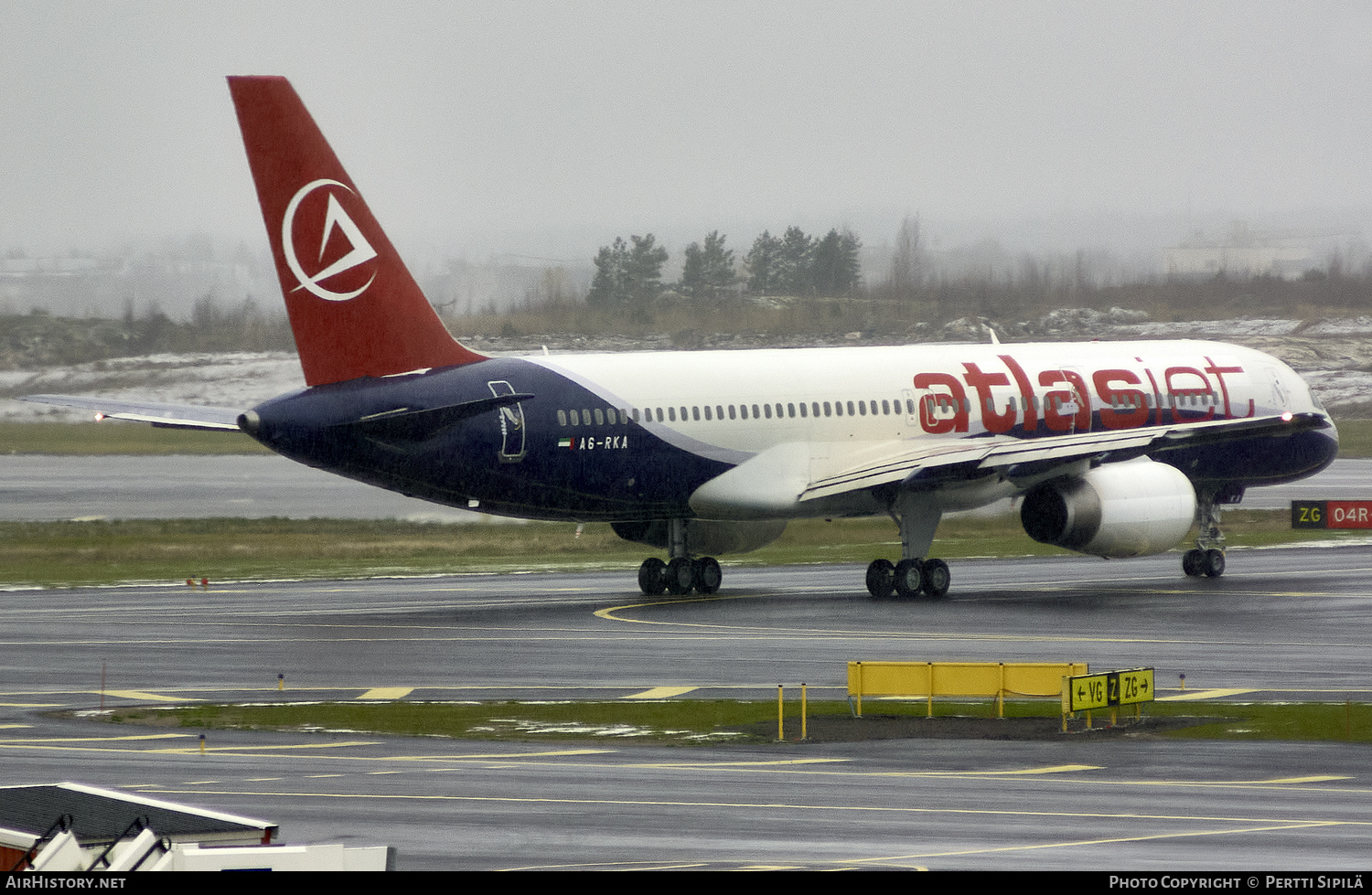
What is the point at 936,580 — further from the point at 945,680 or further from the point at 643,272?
the point at 643,272

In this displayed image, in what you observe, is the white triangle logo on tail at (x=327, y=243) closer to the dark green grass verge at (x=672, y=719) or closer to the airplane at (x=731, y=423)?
the airplane at (x=731, y=423)

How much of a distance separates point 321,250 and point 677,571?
12842mm

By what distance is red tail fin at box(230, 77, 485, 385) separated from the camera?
3966 cm

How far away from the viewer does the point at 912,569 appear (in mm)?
46094

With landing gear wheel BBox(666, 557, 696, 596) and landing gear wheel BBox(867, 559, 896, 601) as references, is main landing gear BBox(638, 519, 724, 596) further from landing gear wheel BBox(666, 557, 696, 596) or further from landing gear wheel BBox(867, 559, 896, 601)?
landing gear wheel BBox(867, 559, 896, 601)

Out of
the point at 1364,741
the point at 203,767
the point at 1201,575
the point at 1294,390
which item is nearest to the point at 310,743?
the point at 203,767

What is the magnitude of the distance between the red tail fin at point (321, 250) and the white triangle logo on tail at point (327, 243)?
0.8 inches

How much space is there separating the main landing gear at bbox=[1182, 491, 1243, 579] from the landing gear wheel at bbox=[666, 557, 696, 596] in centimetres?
1390

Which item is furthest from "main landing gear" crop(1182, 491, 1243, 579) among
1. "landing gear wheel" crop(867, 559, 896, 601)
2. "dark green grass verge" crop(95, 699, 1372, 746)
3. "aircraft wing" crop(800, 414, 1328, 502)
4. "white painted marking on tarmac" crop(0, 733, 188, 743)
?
"white painted marking on tarmac" crop(0, 733, 188, 743)

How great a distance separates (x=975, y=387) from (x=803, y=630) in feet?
36.7

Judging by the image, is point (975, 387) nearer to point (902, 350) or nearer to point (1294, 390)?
point (902, 350)

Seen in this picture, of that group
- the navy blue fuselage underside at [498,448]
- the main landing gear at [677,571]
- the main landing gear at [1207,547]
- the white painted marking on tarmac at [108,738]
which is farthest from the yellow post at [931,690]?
the main landing gear at [1207,547]

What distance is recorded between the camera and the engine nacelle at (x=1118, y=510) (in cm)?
4497
